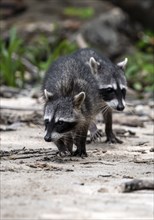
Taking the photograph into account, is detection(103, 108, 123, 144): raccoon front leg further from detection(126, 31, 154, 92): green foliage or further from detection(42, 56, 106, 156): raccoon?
detection(126, 31, 154, 92): green foliage

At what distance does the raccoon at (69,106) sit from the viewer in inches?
302

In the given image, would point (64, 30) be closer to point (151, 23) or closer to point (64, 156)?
point (151, 23)

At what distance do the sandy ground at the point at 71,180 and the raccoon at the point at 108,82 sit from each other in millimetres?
610

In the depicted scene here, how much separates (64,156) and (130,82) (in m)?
8.99

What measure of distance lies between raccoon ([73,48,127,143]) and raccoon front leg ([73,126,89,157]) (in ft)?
4.17

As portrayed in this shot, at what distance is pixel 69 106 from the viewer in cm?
791

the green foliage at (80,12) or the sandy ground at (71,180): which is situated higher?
the green foliage at (80,12)

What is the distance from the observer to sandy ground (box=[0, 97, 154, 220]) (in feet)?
14.9

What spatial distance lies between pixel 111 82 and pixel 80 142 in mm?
2038

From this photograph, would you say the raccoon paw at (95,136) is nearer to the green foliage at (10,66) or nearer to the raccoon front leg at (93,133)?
the raccoon front leg at (93,133)

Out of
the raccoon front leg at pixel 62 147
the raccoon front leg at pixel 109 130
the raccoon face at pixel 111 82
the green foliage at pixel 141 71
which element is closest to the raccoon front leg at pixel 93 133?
the raccoon front leg at pixel 109 130

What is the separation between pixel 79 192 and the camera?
5.21 meters

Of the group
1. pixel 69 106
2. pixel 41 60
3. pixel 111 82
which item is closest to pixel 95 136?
pixel 111 82

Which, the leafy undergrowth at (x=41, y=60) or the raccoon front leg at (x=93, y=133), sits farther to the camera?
the leafy undergrowth at (x=41, y=60)
